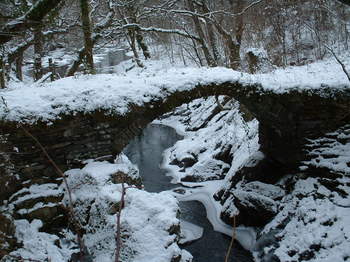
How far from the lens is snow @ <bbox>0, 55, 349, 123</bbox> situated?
518cm

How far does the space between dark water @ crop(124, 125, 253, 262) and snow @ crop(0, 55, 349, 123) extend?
10.1ft

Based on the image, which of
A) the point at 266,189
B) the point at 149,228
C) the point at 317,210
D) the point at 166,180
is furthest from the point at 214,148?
the point at 149,228

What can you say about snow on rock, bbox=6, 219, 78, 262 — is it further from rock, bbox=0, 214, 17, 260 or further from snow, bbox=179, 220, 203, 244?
snow, bbox=179, 220, 203, 244

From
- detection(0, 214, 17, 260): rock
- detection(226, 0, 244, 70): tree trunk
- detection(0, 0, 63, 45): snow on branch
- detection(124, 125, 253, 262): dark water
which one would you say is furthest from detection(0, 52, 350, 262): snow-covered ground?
detection(226, 0, 244, 70): tree trunk

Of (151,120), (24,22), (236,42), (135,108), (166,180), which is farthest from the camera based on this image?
(236,42)

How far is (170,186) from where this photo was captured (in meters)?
8.96

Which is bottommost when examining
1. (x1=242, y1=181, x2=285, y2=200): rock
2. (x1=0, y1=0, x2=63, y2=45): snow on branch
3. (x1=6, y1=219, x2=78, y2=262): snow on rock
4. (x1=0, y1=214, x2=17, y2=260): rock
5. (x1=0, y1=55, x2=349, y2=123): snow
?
(x1=242, y1=181, x2=285, y2=200): rock

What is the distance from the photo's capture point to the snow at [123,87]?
5176 mm

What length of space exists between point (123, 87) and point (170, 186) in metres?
4.00

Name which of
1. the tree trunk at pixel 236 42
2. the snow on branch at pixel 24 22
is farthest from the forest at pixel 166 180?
the tree trunk at pixel 236 42

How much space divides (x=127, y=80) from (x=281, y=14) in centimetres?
851

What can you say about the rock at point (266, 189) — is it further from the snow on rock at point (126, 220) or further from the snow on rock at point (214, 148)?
the snow on rock at point (126, 220)

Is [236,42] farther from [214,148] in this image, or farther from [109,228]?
[109,228]

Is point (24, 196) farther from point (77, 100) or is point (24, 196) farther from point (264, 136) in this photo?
point (264, 136)
